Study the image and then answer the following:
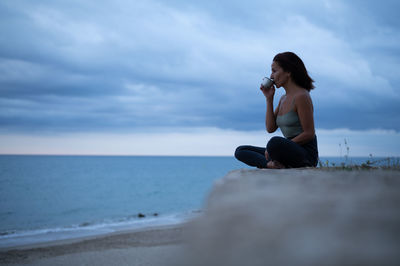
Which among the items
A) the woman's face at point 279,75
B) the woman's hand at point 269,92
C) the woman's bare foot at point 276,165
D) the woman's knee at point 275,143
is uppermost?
the woman's face at point 279,75

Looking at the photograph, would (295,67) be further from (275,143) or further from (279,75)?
(275,143)

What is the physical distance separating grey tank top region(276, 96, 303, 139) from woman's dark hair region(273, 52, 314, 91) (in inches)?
16.9

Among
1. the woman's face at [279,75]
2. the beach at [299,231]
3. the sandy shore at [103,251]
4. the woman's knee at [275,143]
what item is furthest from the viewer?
the sandy shore at [103,251]

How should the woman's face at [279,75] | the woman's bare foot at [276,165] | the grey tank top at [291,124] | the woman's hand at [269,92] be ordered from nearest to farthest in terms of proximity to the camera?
the woman's bare foot at [276,165], the grey tank top at [291,124], the woman's face at [279,75], the woman's hand at [269,92]

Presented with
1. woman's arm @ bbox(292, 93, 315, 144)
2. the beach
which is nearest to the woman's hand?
woman's arm @ bbox(292, 93, 315, 144)

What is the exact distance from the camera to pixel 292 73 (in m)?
3.90

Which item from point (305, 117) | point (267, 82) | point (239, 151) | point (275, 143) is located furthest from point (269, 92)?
point (275, 143)

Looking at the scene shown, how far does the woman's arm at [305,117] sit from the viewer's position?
3537 millimetres

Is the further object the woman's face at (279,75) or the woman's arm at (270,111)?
the woman's arm at (270,111)

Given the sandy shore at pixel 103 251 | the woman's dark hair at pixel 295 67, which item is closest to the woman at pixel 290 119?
the woman's dark hair at pixel 295 67

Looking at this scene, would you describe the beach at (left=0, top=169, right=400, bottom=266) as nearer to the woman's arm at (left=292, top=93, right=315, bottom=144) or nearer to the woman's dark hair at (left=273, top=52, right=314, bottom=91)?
the woman's arm at (left=292, top=93, right=315, bottom=144)

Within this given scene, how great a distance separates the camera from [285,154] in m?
3.20

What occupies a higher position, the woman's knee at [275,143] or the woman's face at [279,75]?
the woman's face at [279,75]

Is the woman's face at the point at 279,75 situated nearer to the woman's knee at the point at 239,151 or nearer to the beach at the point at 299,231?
the woman's knee at the point at 239,151
